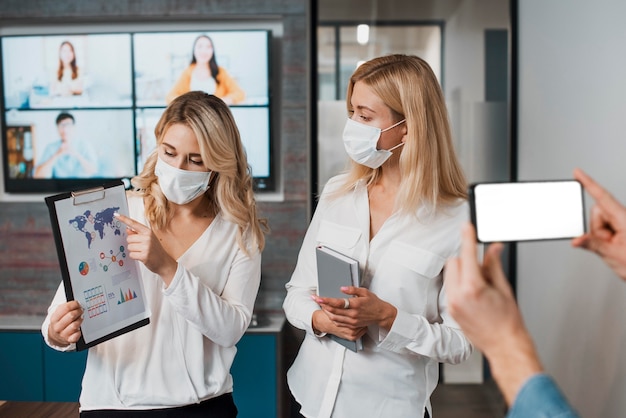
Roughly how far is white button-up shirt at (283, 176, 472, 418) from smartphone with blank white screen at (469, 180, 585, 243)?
0.81m

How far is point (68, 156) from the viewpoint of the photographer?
356 centimetres

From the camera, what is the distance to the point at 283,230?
3498 mm

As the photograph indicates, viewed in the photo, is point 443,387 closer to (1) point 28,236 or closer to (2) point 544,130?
(2) point 544,130

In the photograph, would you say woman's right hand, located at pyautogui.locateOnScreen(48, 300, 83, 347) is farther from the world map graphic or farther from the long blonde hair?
the long blonde hair

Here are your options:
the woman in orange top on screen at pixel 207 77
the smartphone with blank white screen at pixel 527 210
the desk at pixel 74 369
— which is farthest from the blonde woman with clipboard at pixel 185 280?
the woman in orange top on screen at pixel 207 77

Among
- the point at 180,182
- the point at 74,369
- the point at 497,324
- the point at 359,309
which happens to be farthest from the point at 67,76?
the point at 497,324

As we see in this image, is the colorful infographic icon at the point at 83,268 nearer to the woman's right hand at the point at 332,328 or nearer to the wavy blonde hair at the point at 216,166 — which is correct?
the wavy blonde hair at the point at 216,166

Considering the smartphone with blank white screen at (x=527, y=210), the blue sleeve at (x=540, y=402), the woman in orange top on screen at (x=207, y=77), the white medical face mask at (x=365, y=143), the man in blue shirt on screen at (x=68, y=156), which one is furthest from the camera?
the man in blue shirt on screen at (x=68, y=156)

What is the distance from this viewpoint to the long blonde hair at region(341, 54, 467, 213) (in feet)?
5.86

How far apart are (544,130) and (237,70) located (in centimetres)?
162

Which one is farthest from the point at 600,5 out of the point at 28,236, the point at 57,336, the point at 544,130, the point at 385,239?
the point at 28,236

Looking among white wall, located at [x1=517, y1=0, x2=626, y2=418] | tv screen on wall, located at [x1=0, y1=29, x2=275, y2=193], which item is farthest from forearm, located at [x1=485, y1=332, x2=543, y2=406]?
tv screen on wall, located at [x1=0, y1=29, x2=275, y2=193]

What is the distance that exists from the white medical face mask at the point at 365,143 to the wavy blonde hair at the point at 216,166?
351mm

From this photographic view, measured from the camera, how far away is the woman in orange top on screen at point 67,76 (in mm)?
3504
